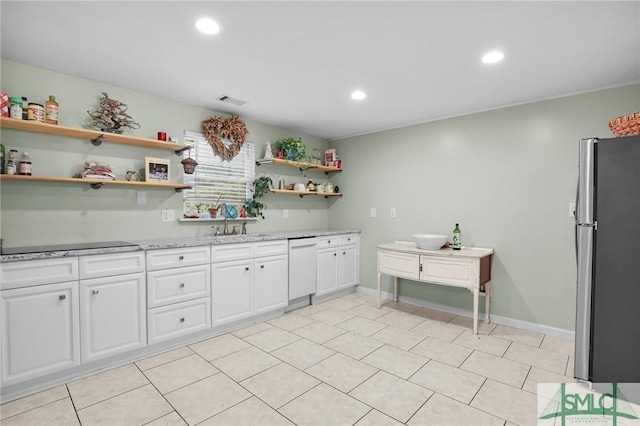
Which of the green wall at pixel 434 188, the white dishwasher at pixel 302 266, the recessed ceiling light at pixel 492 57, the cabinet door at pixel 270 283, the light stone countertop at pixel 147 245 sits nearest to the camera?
the light stone countertop at pixel 147 245

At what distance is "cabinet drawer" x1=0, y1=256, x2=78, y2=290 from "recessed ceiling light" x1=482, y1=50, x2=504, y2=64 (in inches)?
132

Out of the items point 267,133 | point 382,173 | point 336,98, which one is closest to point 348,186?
point 382,173

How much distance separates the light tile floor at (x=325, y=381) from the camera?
1.89 meters

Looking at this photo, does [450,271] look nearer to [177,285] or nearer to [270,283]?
[270,283]

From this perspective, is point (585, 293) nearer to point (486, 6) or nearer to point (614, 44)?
point (614, 44)

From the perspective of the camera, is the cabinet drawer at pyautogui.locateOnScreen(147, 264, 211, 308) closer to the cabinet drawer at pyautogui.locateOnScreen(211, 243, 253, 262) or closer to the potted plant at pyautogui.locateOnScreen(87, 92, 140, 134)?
the cabinet drawer at pyautogui.locateOnScreen(211, 243, 253, 262)

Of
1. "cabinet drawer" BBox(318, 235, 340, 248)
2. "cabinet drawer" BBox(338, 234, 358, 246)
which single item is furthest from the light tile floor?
"cabinet drawer" BBox(338, 234, 358, 246)

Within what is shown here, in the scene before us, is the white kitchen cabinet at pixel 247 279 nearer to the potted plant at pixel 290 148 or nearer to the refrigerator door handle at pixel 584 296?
the potted plant at pixel 290 148

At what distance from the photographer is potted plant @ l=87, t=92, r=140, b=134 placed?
2.78 m

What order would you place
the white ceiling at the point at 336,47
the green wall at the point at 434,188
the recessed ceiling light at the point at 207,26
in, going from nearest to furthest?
the white ceiling at the point at 336,47 < the recessed ceiling light at the point at 207,26 < the green wall at the point at 434,188

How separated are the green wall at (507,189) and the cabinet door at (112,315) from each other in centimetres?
307

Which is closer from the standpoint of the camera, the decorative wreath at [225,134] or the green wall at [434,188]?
the green wall at [434,188]

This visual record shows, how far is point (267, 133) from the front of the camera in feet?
13.9

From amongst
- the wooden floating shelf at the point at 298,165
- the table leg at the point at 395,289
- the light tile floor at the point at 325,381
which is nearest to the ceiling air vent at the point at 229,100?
the wooden floating shelf at the point at 298,165
